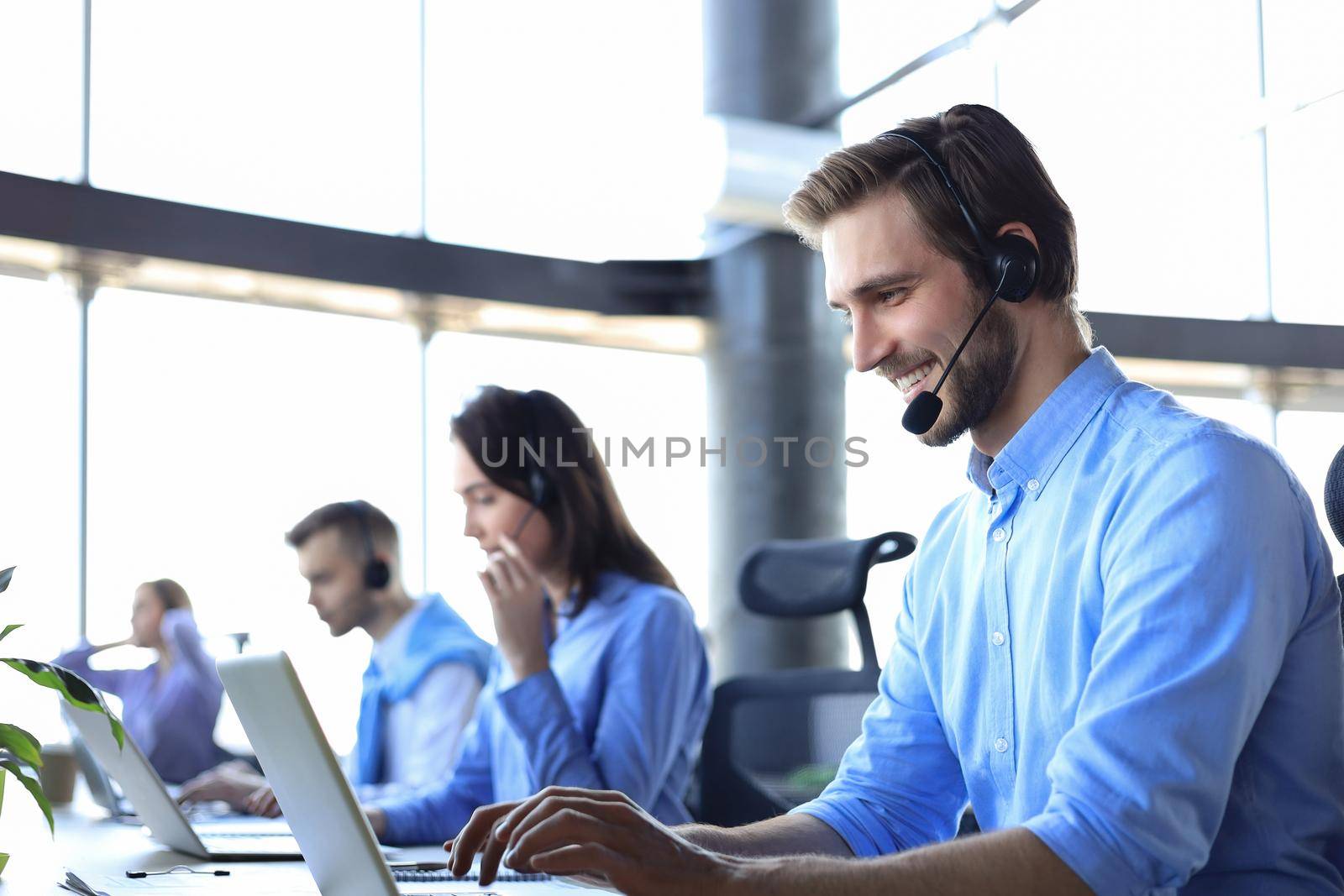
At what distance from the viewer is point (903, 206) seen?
1264 millimetres

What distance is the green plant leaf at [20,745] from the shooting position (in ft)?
3.97

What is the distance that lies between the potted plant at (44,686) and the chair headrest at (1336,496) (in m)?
1.14

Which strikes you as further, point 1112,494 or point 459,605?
point 459,605

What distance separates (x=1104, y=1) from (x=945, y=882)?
112 inches

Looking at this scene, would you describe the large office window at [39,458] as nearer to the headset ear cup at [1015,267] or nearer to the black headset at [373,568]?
the black headset at [373,568]

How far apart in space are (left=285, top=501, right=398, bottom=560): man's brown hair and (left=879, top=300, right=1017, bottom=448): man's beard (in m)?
1.85

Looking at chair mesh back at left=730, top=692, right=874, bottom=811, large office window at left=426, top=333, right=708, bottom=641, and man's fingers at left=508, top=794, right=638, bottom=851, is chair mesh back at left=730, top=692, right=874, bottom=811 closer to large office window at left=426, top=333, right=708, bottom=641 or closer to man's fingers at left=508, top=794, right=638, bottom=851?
man's fingers at left=508, top=794, right=638, bottom=851

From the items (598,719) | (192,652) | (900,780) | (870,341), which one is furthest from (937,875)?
(192,652)

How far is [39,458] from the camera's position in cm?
455

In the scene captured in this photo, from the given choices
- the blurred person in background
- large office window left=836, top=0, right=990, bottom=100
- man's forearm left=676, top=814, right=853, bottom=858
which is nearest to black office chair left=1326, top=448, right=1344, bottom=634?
man's forearm left=676, top=814, right=853, bottom=858

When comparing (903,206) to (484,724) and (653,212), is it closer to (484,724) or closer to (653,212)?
(484,724)

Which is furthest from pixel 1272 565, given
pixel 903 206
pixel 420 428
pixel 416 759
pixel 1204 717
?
pixel 420 428

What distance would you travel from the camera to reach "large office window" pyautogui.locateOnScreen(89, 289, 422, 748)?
183 inches

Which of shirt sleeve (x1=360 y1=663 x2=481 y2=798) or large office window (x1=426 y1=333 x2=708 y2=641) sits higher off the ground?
large office window (x1=426 y1=333 x2=708 y2=641)
